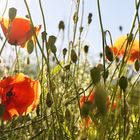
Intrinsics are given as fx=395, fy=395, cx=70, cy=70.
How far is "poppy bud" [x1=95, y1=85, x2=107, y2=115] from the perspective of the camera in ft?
1.61

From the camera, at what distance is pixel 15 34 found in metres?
1.24

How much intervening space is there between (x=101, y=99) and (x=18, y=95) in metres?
0.63

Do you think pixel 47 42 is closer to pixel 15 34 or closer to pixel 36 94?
pixel 36 94

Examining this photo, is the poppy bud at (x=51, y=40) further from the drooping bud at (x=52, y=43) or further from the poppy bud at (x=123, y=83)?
the poppy bud at (x=123, y=83)

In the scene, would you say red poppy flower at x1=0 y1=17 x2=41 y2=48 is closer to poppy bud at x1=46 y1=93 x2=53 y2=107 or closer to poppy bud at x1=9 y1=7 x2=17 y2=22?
poppy bud at x1=9 y1=7 x2=17 y2=22

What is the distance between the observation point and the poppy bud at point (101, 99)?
1.61 ft

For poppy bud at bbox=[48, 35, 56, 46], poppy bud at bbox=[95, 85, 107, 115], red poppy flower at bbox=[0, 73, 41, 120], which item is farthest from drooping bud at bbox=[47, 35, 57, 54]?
poppy bud at bbox=[95, 85, 107, 115]

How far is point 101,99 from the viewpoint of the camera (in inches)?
19.5

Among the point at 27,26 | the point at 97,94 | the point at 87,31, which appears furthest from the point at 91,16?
the point at 97,94

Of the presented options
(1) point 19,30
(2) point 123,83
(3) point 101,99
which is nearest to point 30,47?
(1) point 19,30

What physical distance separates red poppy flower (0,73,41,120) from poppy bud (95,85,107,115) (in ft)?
1.80

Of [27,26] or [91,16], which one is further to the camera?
[91,16]

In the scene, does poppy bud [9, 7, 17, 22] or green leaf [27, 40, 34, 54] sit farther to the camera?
green leaf [27, 40, 34, 54]

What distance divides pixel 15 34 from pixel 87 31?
1.72 feet
